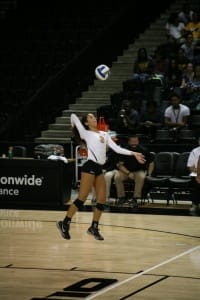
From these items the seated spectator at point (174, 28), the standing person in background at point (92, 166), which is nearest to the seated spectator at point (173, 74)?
the seated spectator at point (174, 28)

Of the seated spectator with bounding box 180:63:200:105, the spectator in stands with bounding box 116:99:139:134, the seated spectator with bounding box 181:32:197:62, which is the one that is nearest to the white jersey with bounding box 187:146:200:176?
the spectator in stands with bounding box 116:99:139:134

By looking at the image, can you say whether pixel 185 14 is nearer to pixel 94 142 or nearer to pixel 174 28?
pixel 174 28

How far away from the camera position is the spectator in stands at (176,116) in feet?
68.6

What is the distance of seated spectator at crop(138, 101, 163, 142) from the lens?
69.6 ft

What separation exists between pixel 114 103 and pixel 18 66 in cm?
441

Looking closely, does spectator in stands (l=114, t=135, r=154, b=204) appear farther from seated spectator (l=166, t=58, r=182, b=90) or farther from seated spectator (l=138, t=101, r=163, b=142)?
seated spectator (l=166, t=58, r=182, b=90)

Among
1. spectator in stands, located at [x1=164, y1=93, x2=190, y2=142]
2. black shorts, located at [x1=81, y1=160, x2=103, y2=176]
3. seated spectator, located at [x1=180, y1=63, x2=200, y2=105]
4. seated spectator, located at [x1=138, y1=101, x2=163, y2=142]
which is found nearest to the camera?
black shorts, located at [x1=81, y1=160, x2=103, y2=176]

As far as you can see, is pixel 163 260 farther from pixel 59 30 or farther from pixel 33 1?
pixel 33 1

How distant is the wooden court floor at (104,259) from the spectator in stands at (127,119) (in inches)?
158

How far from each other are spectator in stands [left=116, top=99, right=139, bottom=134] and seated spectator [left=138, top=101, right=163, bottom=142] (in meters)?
0.19

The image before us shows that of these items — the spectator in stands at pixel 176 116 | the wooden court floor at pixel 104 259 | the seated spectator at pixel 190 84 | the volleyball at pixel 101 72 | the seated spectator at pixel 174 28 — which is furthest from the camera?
the seated spectator at pixel 174 28

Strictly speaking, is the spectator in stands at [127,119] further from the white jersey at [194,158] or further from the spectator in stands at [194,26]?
the spectator in stands at [194,26]

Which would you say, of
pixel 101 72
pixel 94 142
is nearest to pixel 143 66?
pixel 101 72

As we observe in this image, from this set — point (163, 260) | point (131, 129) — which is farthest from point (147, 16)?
point (163, 260)
